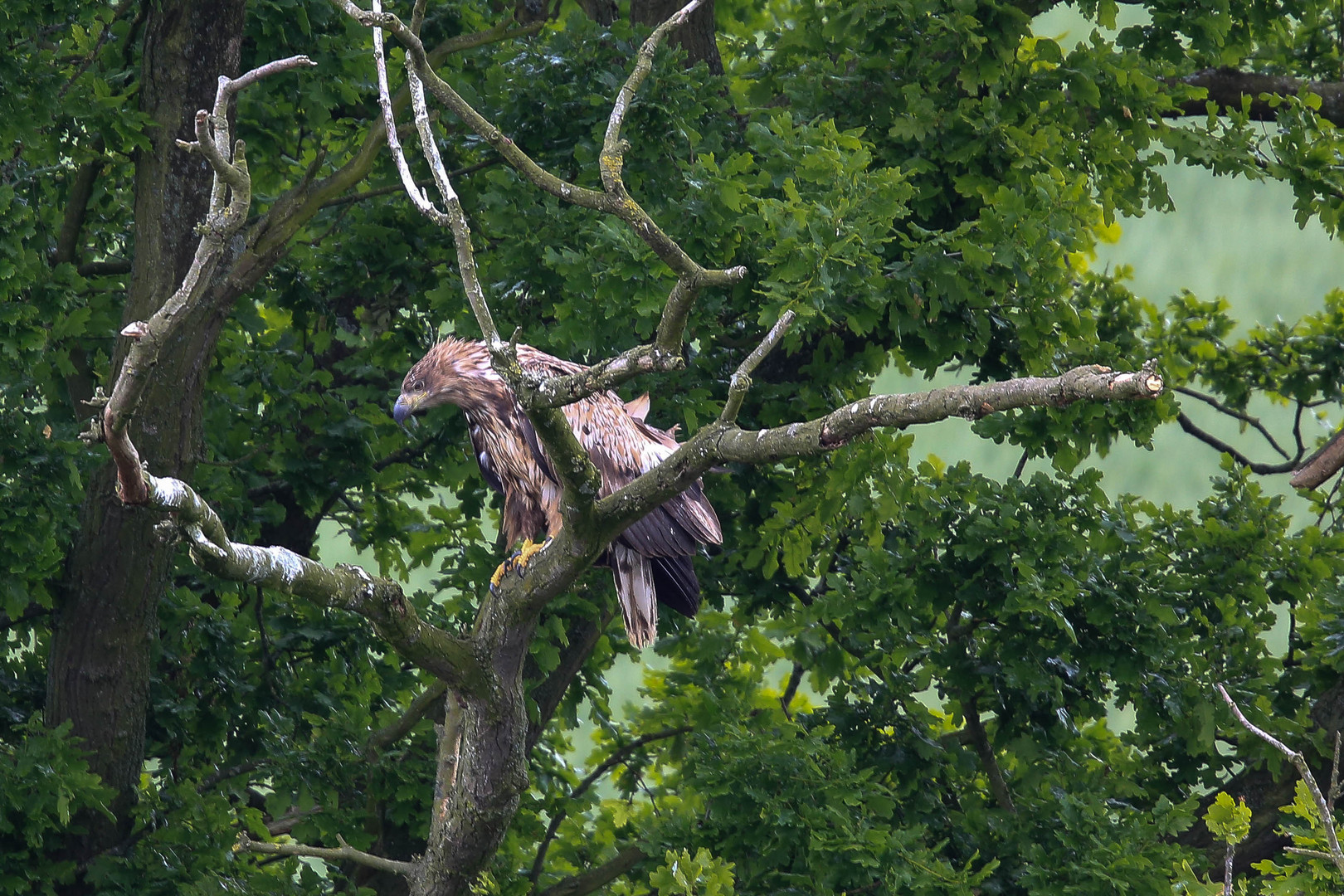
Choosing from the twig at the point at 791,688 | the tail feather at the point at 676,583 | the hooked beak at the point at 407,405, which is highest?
the twig at the point at 791,688

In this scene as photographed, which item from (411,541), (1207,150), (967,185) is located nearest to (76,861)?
(411,541)

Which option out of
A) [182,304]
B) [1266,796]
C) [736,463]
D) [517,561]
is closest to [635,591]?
[517,561]

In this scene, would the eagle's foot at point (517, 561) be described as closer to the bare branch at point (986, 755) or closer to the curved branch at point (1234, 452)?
the bare branch at point (986, 755)

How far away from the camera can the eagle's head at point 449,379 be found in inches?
250

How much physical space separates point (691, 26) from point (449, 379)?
9.30 ft

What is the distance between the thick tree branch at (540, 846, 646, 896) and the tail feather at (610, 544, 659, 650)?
7.69 ft

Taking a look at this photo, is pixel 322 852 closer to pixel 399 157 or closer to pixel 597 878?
pixel 399 157

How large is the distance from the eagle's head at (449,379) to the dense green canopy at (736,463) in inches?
15.2

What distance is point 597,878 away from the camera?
791 centimetres

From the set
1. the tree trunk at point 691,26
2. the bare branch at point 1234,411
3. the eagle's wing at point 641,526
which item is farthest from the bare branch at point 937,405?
the bare branch at point 1234,411

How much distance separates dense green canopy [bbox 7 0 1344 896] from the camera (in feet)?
21.5

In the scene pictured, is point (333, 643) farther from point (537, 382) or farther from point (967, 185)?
point (537, 382)

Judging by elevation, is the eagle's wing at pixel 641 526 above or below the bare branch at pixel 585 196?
above

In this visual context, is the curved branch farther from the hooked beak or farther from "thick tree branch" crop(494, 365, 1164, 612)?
"thick tree branch" crop(494, 365, 1164, 612)
